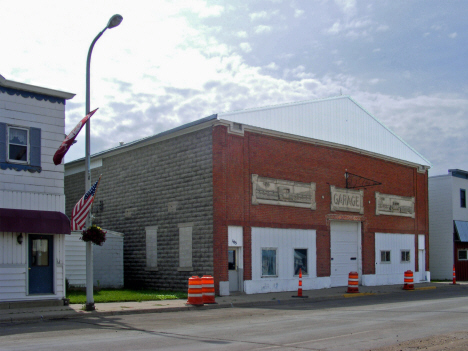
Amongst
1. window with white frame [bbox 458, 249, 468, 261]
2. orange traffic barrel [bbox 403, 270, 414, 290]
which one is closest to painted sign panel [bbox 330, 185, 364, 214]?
orange traffic barrel [bbox 403, 270, 414, 290]

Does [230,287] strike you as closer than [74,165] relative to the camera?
Yes

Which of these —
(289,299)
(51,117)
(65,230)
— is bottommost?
(289,299)

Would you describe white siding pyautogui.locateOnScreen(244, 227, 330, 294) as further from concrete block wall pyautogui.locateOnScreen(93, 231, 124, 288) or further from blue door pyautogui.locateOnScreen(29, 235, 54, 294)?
blue door pyautogui.locateOnScreen(29, 235, 54, 294)

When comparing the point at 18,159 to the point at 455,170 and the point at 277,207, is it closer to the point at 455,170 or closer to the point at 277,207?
the point at 277,207

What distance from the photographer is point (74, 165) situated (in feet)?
111

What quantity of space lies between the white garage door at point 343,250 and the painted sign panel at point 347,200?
0.86 meters

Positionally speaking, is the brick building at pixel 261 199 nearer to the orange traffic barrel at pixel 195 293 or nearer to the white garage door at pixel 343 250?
the white garage door at pixel 343 250

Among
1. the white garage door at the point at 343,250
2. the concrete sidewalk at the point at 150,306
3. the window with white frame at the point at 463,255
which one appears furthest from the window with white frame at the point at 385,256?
the window with white frame at the point at 463,255

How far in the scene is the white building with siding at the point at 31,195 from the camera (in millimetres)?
17188

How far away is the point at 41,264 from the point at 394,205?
22.7 meters

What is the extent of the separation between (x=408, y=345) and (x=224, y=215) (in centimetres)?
1380

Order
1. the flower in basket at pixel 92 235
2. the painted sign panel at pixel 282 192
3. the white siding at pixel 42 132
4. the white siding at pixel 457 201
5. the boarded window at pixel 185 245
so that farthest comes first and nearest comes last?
the white siding at pixel 457 201 → the painted sign panel at pixel 282 192 → the boarded window at pixel 185 245 → the white siding at pixel 42 132 → the flower in basket at pixel 92 235

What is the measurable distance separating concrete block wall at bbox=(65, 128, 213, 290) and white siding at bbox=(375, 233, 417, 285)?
12.9 meters

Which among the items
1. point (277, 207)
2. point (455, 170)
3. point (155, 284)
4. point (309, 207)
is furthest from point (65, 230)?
point (455, 170)
